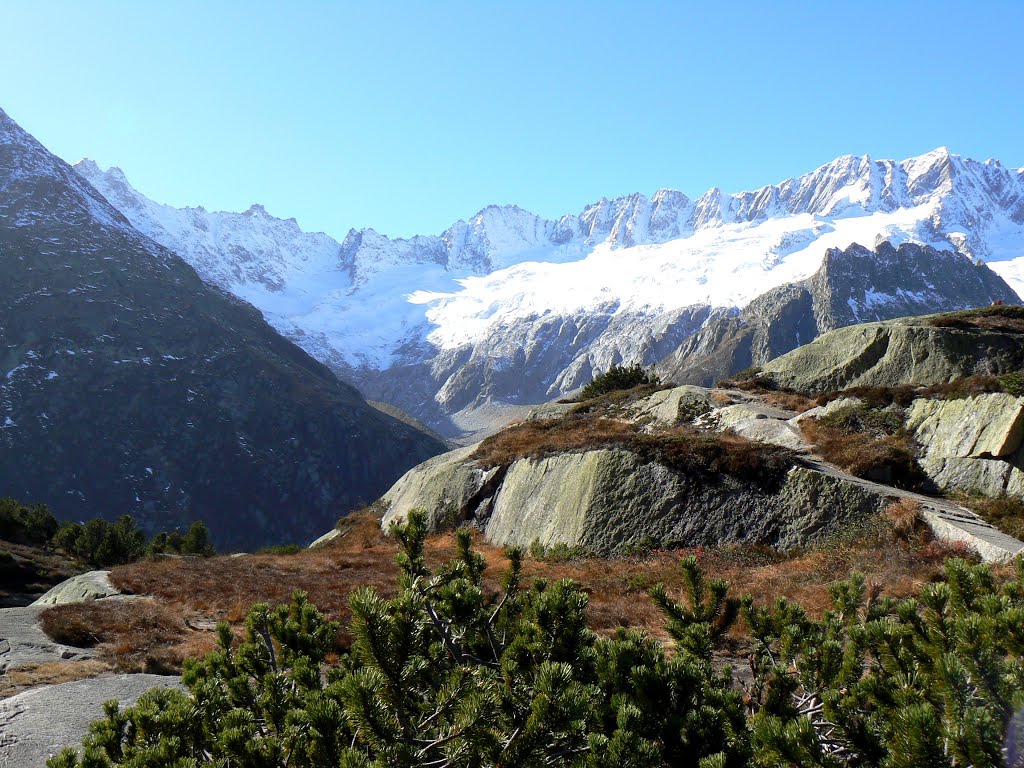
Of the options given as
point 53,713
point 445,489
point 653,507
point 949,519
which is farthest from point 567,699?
point 445,489

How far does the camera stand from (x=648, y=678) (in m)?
3.92

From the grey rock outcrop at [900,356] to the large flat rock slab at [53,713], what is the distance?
2306cm

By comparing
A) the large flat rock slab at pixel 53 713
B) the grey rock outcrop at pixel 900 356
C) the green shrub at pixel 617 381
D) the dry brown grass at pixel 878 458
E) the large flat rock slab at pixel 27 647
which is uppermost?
the grey rock outcrop at pixel 900 356

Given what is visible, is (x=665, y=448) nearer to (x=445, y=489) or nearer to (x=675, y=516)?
(x=675, y=516)

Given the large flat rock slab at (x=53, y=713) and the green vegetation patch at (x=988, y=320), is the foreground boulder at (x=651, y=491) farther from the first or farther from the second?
the green vegetation patch at (x=988, y=320)

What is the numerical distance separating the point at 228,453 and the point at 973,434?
163 meters

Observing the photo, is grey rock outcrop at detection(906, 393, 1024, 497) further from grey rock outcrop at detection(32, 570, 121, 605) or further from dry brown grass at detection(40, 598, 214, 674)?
grey rock outcrop at detection(32, 570, 121, 605)

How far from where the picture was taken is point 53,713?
716cm

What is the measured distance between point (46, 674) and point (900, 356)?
85.6ft

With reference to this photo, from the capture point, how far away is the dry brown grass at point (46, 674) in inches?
332

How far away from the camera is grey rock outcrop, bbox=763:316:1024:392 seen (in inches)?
840

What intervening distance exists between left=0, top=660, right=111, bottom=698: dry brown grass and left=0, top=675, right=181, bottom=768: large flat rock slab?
46cm

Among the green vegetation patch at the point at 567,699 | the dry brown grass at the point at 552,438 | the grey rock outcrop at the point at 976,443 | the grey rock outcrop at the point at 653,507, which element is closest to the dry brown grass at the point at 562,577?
the grey rock outcrop at the point at 653,507

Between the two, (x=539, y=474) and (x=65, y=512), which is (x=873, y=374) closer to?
(x=539, y=474)
